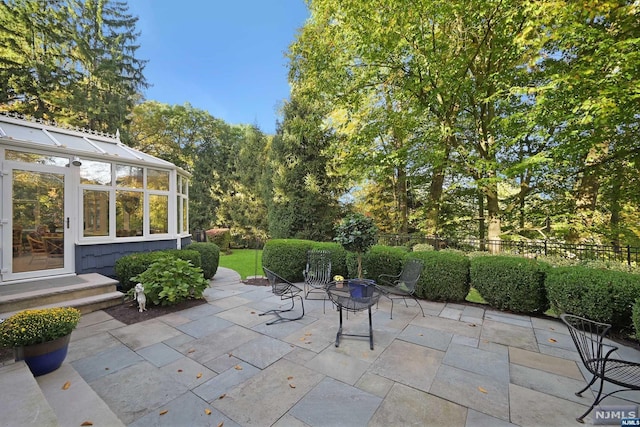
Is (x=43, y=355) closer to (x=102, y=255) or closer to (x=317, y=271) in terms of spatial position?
(x=102, y=255)

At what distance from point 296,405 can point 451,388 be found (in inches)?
53.3

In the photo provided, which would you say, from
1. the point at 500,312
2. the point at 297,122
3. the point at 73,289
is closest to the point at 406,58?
the point at 297,122

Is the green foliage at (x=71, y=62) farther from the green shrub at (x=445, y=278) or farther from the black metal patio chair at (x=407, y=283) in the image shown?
the green shrub at (x=445, y=278)

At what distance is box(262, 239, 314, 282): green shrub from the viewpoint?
635 cm

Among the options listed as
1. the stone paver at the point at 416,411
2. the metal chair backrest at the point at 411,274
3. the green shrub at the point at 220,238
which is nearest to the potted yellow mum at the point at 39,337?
the stone paver at the point at 416,411

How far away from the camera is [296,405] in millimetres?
2041

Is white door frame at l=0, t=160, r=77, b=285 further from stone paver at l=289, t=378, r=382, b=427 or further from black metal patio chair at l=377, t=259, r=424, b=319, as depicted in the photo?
black metal patio chair at l=377, t=259, r=424, b=319

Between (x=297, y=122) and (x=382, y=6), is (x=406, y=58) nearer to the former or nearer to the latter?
(x=382, y=6)

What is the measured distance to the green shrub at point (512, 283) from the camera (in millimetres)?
4078

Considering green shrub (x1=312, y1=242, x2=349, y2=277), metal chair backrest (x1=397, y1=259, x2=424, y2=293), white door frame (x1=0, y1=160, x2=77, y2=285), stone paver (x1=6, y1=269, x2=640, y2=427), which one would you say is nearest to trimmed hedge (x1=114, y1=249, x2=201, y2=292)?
white door frame (x1=0, y1=160, x2=77, y2=285)

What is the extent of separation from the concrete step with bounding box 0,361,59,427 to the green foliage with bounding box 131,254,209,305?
217 centimetres

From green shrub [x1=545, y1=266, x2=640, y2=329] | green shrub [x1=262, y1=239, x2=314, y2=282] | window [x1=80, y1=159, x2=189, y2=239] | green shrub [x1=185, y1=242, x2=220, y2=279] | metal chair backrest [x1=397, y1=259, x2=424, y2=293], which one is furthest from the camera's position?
green shrub [x1=185, y1=242, x2=220, y2=279]

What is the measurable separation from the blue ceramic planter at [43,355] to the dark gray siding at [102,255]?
11.4 ft

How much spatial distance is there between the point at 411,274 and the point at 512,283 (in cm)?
156
